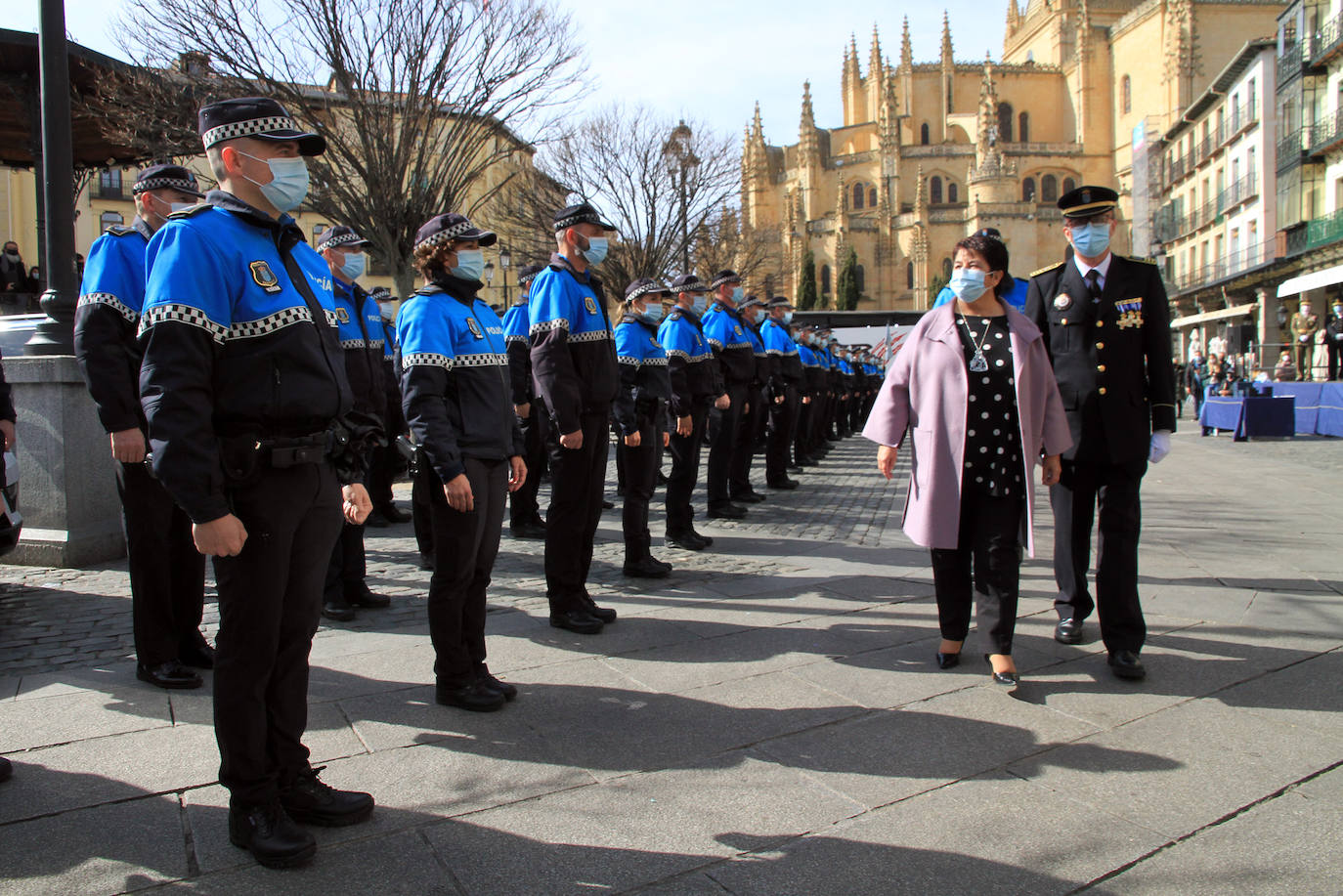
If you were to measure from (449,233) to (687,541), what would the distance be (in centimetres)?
422

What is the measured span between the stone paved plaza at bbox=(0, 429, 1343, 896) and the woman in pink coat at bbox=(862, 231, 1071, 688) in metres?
0.46

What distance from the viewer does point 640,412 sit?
686cm

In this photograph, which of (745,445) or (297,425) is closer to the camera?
(297,425)

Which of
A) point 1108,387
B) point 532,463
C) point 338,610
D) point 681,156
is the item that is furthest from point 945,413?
point 681,156

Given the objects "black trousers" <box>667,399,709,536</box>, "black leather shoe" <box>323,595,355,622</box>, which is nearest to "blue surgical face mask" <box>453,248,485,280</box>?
"black leather shoe" <box>323,595,355,622</box>

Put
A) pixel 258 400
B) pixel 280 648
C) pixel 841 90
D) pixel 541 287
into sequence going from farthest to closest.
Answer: pixel 841 90 → pixel 541 287 → pixel 280 648 → pixel 258 400

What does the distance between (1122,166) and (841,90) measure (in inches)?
1168

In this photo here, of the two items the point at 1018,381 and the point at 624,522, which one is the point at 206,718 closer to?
the point at 624,522

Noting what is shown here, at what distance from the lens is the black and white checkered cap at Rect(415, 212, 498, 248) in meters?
4.27

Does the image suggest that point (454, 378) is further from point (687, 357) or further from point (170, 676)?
point (687, 357)

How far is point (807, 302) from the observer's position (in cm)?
8312

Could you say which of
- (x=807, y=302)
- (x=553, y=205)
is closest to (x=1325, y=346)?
(x=553, y=205)

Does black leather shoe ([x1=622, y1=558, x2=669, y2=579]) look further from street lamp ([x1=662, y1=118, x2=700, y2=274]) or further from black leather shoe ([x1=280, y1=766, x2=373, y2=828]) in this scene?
street lamp ([x1=662, y1=118, x2=700, y2=274])

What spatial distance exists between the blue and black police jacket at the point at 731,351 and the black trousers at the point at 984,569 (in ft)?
18.6
